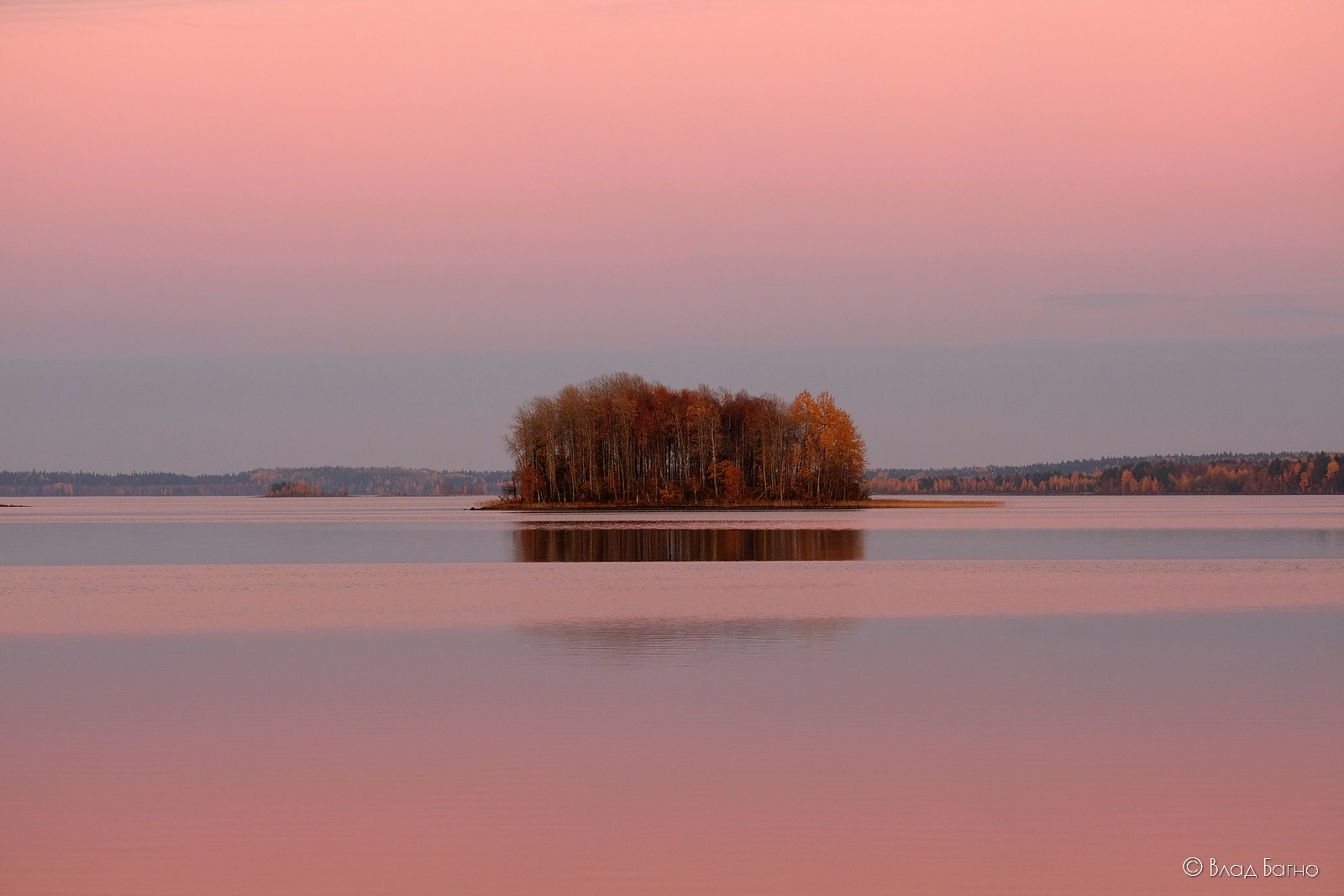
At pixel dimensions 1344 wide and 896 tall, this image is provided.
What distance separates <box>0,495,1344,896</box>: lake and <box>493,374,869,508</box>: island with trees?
220 ft

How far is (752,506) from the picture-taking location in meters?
98.6

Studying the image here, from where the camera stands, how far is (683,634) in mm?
21000

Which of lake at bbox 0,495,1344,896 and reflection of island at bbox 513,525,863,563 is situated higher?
reflection of island at bbox 513,525,863,563

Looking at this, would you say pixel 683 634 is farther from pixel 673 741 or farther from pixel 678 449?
pixel 678 449

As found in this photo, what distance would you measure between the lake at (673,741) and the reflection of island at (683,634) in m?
0.13

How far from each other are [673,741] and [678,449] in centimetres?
8847

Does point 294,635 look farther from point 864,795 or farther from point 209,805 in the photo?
point 864,795

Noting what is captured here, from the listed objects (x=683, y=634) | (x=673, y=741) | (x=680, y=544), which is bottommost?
(x=673, y=741)

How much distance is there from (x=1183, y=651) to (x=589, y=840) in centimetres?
1194

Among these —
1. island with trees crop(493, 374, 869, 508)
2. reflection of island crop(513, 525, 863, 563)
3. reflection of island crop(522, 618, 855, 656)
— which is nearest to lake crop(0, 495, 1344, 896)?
reflection of island crop(522, 618, 855, 656)

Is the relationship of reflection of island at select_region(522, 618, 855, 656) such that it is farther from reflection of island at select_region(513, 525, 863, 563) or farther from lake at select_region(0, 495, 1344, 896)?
A: reflection of island at select_region(513, 525, 863, 563)

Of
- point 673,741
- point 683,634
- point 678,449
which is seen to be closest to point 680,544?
point 683,634

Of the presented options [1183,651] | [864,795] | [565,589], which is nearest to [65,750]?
[864,795]

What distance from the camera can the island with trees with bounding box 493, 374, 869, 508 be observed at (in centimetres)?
9675
